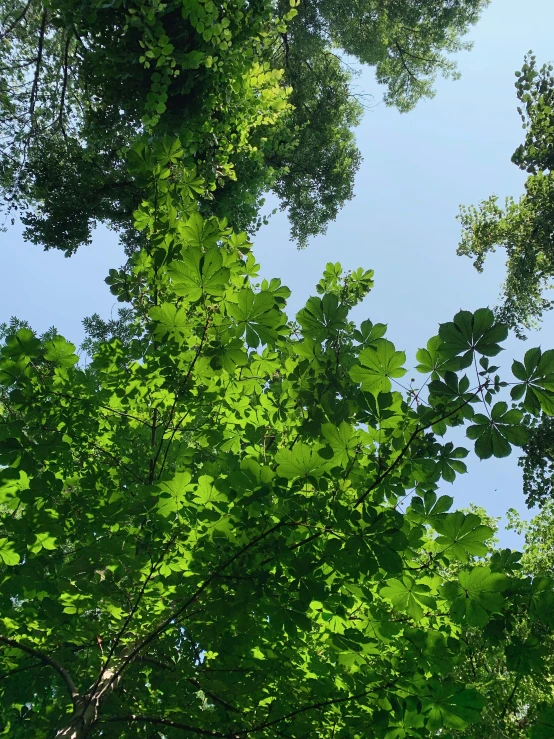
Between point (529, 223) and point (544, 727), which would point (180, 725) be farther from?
point (529, 223)

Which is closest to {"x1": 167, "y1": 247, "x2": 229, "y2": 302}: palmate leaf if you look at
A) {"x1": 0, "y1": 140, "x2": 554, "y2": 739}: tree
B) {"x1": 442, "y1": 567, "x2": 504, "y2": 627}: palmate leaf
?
{"x1": 0, "y1": 140, "x2": 554, "y2": 739}: tree

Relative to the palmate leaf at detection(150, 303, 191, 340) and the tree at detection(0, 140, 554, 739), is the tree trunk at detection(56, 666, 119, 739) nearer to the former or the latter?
the tree at detection(0, 140, 554, 739)

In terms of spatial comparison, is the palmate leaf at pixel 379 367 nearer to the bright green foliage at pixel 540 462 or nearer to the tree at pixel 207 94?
the tree at pixel 207 94

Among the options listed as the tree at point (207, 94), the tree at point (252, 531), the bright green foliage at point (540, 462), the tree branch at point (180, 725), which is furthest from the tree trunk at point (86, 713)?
the bright green foliage at point (540, 462)

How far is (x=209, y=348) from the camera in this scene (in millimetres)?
1710

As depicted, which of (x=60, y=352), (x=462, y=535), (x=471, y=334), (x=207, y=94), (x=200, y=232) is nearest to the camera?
(x=471, y=334)

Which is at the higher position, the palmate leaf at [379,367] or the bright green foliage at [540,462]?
the bright green foliage at [540,462]

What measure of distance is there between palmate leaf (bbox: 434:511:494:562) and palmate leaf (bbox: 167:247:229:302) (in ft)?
3.38

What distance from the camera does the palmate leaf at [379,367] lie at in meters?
1.47

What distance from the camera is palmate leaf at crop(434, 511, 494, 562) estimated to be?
1.38 meters

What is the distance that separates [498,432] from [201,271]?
1.05 m

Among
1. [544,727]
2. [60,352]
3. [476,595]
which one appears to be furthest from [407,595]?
[60,352]

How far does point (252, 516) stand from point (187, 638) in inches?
44.8

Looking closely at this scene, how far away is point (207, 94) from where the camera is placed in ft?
17.2
